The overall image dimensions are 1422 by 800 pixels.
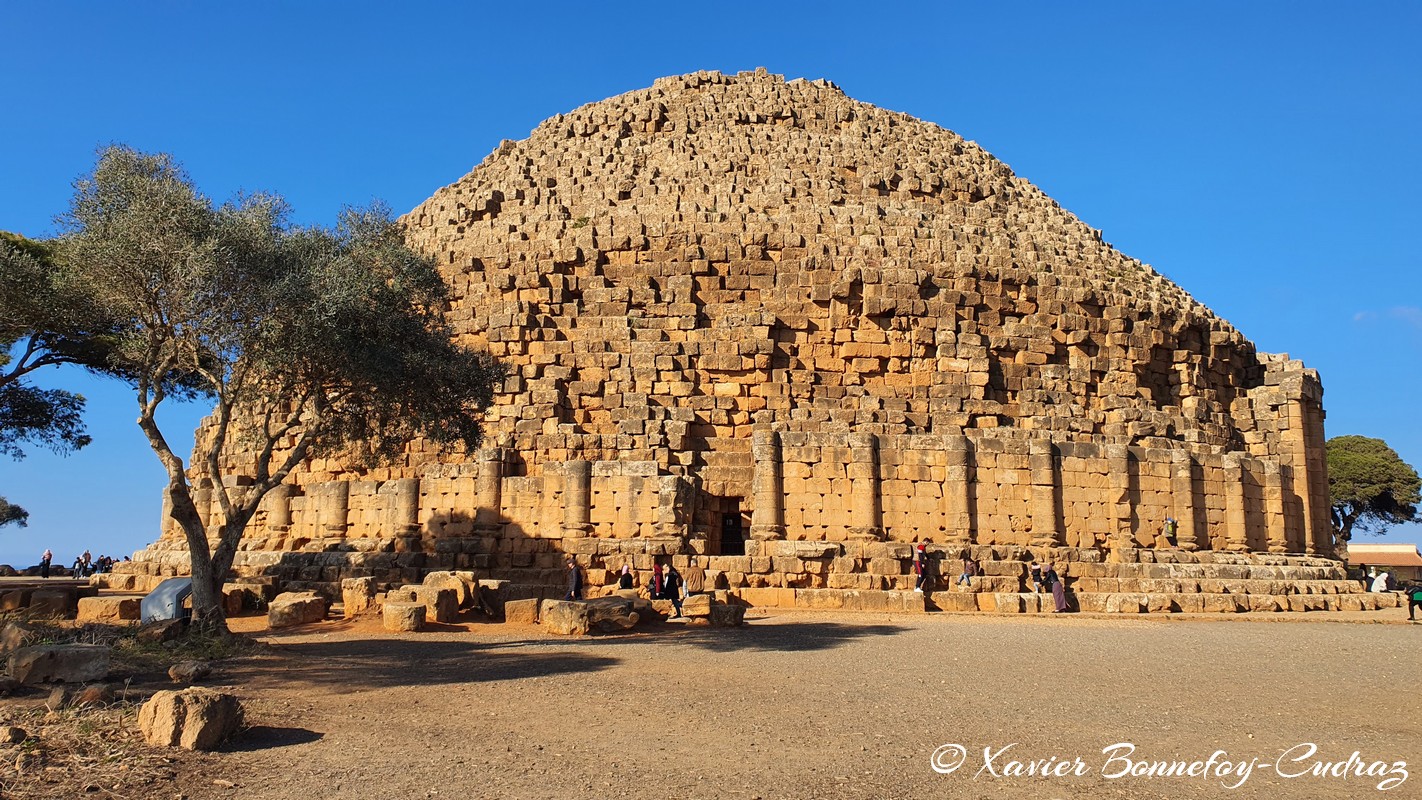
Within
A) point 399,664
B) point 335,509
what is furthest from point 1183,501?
point 335,509

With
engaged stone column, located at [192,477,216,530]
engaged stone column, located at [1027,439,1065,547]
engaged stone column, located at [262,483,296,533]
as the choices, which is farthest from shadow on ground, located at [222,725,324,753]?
engaged stone column, located at [192,477,216,530]

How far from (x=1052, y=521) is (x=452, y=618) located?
12704 mm

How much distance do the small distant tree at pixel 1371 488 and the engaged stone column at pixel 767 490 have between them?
130 ft

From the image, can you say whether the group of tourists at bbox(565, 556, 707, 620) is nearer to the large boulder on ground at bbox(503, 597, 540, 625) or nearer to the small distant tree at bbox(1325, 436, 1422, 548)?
the large boulder on ground at bbox(503, 597, 540, 625)

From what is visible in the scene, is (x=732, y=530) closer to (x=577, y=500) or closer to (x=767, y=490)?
(x=767, y=490)

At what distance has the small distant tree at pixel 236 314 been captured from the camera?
44.9 ft

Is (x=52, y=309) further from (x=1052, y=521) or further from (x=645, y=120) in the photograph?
(x=645, y=120)

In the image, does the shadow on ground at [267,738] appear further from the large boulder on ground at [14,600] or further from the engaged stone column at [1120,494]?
the engaged stone column at [1120,494]

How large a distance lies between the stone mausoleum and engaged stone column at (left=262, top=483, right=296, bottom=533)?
6 centimetres

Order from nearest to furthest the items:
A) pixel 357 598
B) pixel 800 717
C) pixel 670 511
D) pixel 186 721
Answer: pixel 186 721 < pixel 800 717 < pixel 357 598 < pixel 670 511

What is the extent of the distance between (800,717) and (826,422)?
47.9 feet

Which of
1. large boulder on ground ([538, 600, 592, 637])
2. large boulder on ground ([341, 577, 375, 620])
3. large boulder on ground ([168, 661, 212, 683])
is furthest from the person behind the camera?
large boulder on ground ([341, 577, 375, 620])

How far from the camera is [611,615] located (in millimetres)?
16656

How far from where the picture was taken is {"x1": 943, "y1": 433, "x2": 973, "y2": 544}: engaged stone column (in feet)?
74.2
